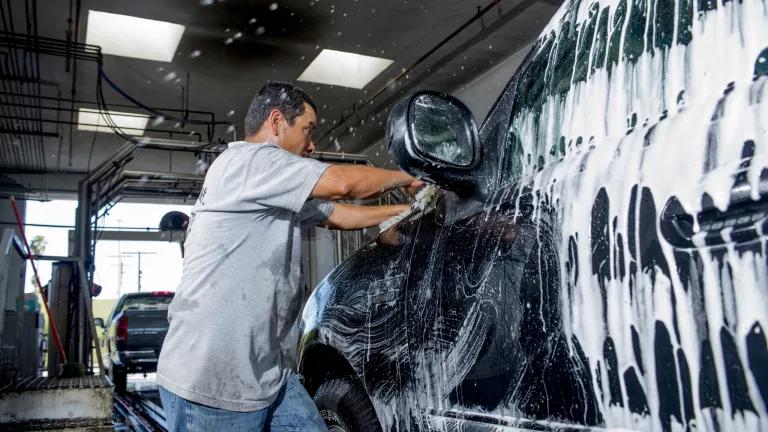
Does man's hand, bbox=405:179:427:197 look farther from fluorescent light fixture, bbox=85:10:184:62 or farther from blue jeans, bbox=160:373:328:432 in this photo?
fluorescent light fixture, bbox=85:10:184:62

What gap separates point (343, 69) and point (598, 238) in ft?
32.5

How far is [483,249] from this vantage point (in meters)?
1.44

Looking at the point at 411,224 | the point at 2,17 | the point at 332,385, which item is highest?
the point at 2,17

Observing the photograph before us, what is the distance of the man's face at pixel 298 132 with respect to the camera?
2117 millimetres

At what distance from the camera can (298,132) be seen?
2131 millimetres

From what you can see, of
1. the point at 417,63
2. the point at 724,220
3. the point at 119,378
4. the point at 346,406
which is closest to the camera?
the point at 724,220

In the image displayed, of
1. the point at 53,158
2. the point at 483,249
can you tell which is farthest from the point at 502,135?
the point at 53,158

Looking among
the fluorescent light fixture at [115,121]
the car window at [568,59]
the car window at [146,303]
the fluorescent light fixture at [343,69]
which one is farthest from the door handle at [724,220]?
the fluorescent light fixture at [115,121]

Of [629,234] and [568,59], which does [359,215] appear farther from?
[629,234]

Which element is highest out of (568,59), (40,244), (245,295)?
(40,244)

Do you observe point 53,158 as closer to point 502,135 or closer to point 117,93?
point 117,93

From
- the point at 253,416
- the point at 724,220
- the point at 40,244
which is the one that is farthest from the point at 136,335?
the point at 40,244

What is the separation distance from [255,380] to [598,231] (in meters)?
1.10

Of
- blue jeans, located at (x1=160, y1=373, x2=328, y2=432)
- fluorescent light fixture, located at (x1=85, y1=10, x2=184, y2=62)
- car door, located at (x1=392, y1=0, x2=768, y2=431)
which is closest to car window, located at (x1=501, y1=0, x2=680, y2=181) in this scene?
car door, located at (x1=392, y1=0, x2=768, y2=431)
